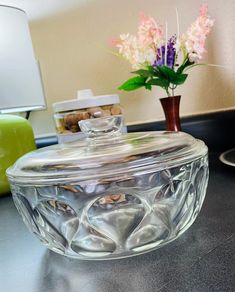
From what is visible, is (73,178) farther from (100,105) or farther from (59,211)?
(100,105)

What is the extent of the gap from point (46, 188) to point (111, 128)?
128 mm

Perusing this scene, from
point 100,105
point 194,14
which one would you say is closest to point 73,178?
point 100,105

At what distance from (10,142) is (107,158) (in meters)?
0.39

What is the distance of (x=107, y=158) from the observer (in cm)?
29

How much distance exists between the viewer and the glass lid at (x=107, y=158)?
10.9 inches

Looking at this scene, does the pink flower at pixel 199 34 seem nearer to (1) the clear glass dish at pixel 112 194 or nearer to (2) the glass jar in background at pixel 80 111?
(2) the glass jar in background at pixel 80 111

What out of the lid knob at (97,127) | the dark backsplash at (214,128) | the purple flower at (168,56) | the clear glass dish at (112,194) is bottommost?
the dark backsplash at (214,128)

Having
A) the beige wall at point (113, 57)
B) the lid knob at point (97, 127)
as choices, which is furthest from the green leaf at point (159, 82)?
the lid knob at point (97, 127)

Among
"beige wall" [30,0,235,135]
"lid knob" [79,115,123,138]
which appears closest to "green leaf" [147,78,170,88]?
"beige wall" [30,0,235,135]

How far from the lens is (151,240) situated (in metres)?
0.29

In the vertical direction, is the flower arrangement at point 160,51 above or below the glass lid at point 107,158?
above

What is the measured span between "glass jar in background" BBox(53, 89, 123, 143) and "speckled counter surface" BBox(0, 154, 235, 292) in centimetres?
29

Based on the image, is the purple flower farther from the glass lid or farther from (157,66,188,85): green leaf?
the glass lid

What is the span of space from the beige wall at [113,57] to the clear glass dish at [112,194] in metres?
0.42
